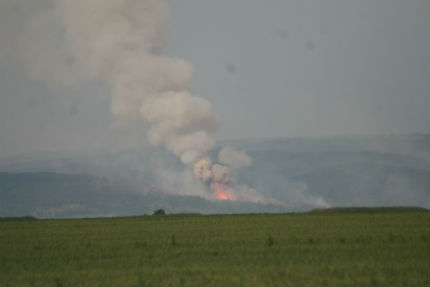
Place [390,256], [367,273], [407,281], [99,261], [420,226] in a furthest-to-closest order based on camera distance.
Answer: [420,226] < [99,261] < [390,256] < [367,273] < [407,281]

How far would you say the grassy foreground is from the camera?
19.9 m

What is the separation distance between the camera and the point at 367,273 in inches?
783

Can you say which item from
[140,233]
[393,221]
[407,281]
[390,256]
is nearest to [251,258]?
[390,256]

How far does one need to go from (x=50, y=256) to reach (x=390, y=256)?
43.1 ft

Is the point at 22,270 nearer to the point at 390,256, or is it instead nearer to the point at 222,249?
the point at 222,249

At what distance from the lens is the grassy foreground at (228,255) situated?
1991cm

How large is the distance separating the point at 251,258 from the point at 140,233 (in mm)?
12471

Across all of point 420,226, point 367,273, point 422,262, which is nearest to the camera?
point 367,273

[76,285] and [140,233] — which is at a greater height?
[140,233]

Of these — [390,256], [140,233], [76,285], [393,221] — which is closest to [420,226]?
[393,221]

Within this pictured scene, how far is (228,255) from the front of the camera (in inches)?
967

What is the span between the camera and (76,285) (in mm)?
19984

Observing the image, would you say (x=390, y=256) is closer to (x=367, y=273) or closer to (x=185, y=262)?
(x=367, y=273)

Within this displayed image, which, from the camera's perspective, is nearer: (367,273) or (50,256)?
(367,273)
